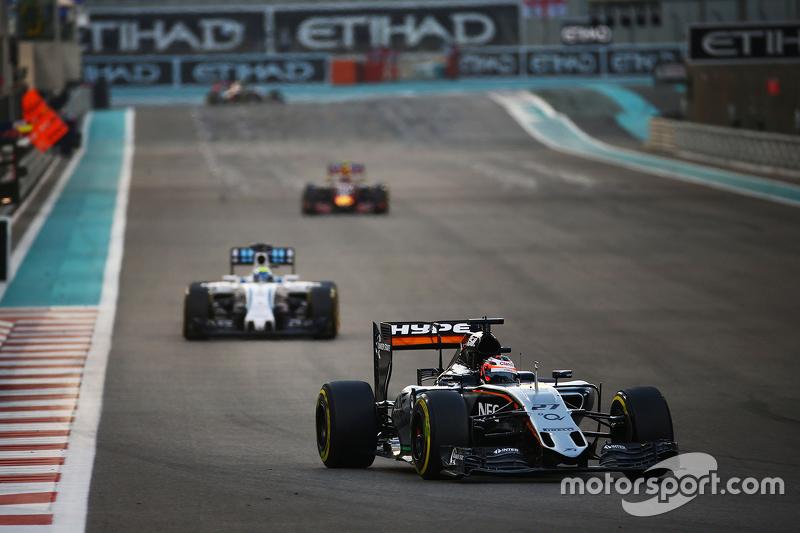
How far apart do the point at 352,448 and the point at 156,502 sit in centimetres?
214

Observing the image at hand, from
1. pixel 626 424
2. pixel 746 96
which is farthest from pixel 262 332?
pixel 746 96

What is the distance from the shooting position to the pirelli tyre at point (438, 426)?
34.3ft

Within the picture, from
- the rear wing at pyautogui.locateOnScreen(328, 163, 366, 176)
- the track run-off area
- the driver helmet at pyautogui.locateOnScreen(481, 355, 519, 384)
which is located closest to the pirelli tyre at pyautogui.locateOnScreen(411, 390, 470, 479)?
the track run-off area

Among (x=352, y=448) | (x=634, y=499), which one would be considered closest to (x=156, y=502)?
(x=352, y=448)

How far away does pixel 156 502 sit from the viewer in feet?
33.9

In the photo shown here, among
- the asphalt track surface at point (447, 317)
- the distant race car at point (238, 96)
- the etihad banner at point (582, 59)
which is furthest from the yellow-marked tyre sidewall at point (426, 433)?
the etihad banner at point (582, 59)

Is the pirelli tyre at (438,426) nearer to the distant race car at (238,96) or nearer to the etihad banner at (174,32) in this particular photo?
the distant race car at (238,96)

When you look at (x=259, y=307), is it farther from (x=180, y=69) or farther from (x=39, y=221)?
Result: (x=180, y=69)

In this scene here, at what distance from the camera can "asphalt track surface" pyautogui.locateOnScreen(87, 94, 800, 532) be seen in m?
10.0

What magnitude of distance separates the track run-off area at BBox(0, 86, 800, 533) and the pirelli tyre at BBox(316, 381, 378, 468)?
186 millimetres

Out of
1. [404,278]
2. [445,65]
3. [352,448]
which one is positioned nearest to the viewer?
[352,448]

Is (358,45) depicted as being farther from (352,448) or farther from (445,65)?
(352,448)

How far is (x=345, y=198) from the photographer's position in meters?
37.7

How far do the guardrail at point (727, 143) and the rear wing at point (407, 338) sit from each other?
34.6m
